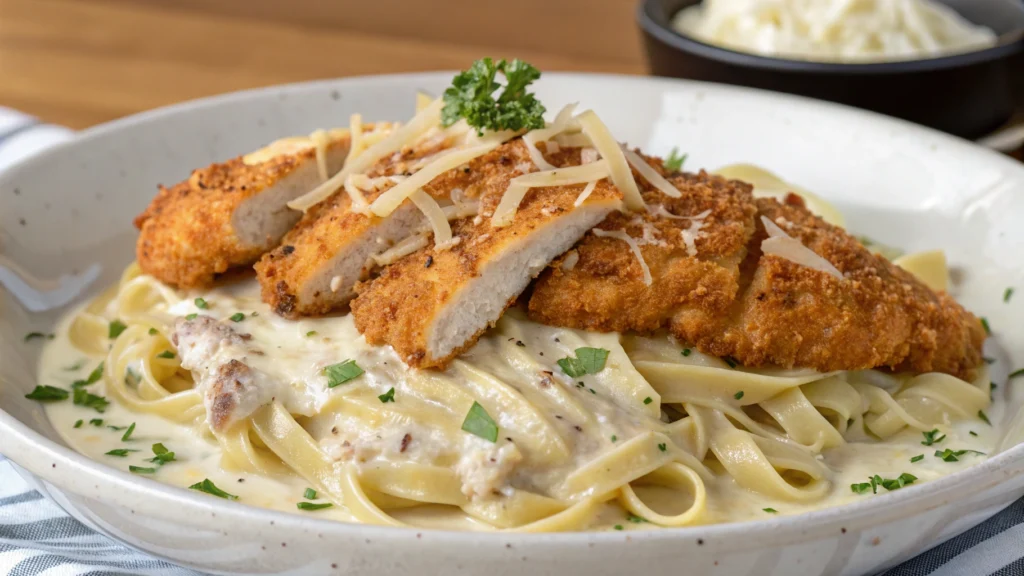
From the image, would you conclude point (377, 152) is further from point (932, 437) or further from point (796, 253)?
point (932, 437)

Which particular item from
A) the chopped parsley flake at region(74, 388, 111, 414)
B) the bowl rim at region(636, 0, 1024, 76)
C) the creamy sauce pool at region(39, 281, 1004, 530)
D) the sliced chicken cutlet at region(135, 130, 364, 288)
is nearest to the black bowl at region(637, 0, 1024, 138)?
the bowl rim at region(636, 0, 1024, 76)

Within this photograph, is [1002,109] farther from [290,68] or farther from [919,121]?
[290,68]

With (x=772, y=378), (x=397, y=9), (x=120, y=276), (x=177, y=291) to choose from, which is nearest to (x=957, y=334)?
(x=772, y=378)

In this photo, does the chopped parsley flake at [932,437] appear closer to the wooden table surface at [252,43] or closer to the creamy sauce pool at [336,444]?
the creamy sauce pool at [336,444]

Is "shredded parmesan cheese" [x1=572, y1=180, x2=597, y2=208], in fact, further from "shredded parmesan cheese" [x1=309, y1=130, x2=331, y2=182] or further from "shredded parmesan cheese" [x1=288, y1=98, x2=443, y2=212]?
"shredded parmesan cheese" [x1=309, y1=130, x2=331, y2=182]

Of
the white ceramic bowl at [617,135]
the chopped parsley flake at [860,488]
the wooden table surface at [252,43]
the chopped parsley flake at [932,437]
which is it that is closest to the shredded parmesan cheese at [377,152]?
the white ceramic bowl at [617,135]
